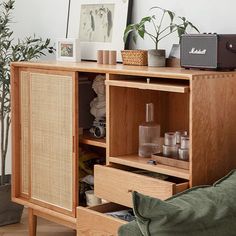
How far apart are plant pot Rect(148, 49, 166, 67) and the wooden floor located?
119 cm

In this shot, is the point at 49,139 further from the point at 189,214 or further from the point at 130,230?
the point at 189,214

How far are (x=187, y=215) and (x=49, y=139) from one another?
1.38 metres

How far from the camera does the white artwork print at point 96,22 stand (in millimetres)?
3318

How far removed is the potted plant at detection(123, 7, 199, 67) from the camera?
291 cm

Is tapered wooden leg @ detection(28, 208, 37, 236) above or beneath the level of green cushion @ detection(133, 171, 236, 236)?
beneath

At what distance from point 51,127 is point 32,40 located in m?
0.77

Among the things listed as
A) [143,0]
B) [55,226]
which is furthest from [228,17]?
[55,226]

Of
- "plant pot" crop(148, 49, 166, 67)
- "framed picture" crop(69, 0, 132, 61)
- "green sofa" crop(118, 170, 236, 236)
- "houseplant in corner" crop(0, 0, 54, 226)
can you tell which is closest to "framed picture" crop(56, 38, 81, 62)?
"framed picture" crop(69, 0, 132, 61)

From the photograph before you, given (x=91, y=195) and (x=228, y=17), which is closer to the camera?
(x=228, y=17)

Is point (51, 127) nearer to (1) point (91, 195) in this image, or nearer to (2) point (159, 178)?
(1) point (91, 195)

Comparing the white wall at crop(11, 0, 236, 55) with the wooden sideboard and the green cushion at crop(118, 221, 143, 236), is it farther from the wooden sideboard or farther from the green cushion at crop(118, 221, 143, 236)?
the green cushion at crop(118, 221, 143, 236)

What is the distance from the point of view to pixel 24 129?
131 inches

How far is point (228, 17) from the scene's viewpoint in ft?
9.17

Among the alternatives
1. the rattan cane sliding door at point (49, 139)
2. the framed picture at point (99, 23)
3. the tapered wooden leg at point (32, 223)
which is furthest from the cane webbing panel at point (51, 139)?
the framed picture at point (99, 23)
